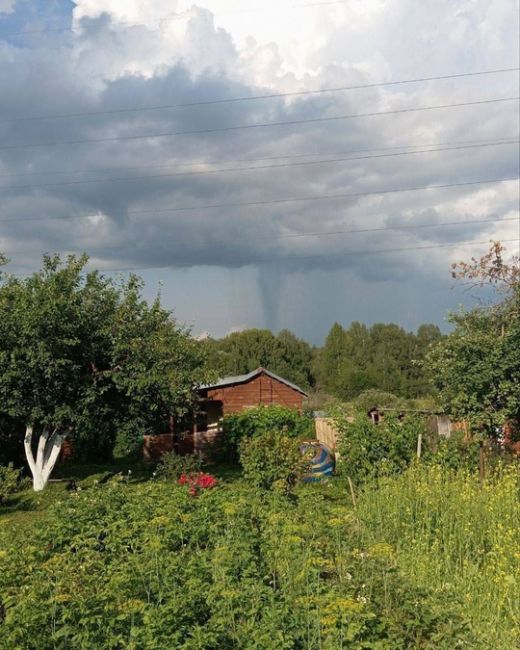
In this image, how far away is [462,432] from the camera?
13758 millimetres

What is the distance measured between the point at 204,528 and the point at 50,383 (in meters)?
10.6

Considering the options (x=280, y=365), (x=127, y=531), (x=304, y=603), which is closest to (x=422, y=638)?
(x=304, y=603)

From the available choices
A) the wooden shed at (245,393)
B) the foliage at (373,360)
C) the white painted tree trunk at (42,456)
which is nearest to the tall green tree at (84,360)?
the white painted tree trunk at (42,456)

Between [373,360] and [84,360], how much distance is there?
2681 inches

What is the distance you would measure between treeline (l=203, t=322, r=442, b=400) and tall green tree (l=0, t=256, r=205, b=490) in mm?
51131

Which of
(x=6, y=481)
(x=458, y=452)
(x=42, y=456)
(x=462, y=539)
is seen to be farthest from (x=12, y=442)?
(x=462, y=539)

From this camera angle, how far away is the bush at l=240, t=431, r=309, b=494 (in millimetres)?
Answer: 12992

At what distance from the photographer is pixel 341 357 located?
82438 mm

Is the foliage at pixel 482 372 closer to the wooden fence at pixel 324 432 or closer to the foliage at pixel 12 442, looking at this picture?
the wooden fence at pixel 324 432

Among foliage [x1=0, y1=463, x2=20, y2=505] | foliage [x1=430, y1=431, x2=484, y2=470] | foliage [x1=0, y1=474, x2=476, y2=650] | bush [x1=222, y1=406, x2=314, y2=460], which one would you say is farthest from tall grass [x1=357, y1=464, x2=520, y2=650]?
bush [x1=222, y1=406, x2=314, y2=460]

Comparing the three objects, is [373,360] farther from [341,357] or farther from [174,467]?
[174,467]

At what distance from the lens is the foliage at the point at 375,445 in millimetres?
13414

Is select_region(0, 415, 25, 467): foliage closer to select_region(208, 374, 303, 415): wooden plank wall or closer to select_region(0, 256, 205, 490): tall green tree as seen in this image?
select_region(0, 256, 205, 490): tall green tree

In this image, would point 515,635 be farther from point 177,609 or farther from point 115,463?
point 115,463
